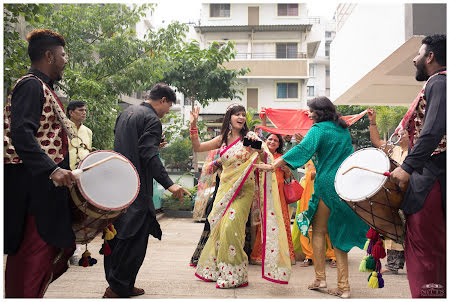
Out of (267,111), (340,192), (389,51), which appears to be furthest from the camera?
(389,51)

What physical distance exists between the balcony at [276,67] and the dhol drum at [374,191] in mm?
22652

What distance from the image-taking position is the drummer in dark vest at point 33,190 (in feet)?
8.39

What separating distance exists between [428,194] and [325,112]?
169 cm

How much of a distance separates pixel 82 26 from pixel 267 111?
13.4ft

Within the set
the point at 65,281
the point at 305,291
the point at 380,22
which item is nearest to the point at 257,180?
the point at 305,291

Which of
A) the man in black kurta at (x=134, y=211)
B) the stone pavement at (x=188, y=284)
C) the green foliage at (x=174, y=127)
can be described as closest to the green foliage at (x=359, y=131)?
the green foliage at (x=174, y=127)

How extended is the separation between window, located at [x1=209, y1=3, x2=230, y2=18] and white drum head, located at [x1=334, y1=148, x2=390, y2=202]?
982 inches

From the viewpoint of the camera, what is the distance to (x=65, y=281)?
4469mm

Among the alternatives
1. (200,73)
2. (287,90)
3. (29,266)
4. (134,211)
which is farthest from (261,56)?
(29,266)

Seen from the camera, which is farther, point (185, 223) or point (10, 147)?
point (185, 223)

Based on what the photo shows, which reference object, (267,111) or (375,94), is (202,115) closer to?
(375,94)

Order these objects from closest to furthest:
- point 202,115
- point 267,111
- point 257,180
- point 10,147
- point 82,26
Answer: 1. point 10,147
2. point 257,180
3. point 267,111
4. point 82,26
5. point 202,115

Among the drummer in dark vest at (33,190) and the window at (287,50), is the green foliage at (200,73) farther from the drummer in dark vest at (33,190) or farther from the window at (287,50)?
the drummer in dark vest at (33,190)

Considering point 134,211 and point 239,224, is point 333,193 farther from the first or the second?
point 134,211
